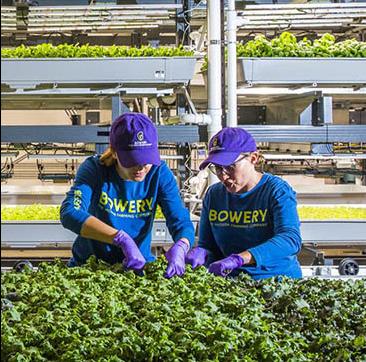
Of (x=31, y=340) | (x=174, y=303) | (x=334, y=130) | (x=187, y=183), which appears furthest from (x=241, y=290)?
(x=187, y=183)

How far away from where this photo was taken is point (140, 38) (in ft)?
18.8

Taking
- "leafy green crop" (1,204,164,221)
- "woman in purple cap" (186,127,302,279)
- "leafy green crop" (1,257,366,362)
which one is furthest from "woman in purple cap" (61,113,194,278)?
"leafy green crop" (1,204,164,221)

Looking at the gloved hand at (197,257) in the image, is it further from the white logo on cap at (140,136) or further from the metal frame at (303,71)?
the metal frame at (303,71)

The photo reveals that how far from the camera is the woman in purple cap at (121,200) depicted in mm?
2354

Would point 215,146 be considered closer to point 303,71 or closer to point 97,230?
point 97,230

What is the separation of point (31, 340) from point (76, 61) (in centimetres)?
254

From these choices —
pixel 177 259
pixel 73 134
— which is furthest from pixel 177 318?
pixel 73 134

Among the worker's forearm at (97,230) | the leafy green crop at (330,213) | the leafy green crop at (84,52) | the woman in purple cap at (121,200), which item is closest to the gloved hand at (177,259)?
the woman in purple cap at (121,200)

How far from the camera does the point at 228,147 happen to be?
8.20 feet

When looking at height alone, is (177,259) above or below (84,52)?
below

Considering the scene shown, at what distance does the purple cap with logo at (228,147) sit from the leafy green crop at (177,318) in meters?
0.63

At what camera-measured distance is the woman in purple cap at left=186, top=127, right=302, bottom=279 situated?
7.95 ft

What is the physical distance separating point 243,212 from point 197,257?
24cm

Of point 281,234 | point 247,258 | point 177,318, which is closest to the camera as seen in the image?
point 177,318
